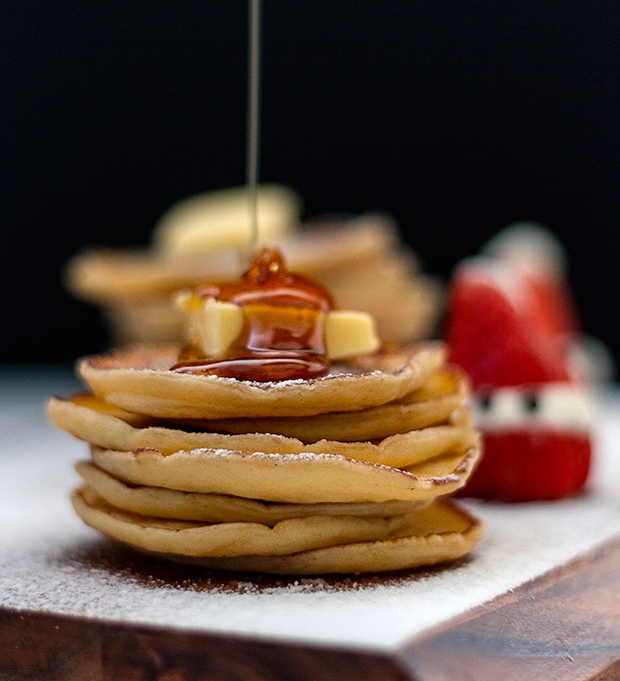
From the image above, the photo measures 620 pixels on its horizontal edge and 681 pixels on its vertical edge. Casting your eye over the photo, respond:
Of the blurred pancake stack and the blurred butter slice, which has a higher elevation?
the blurred butter slice

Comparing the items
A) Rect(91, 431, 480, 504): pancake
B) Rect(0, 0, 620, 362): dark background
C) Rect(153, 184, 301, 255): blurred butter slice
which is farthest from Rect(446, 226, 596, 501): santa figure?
Rect(0, 0, 620, 362): dark background

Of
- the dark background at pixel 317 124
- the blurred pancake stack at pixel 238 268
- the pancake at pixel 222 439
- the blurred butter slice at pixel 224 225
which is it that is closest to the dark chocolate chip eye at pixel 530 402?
the pancake at pixel 222 439

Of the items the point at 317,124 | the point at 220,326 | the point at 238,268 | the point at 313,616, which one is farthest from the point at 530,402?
the point at 317,124

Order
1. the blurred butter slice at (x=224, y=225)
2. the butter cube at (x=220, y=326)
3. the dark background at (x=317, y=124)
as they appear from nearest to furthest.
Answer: the butter cube at (x=220, y=326) → the blurred butter slice at (x=224, y=225) → the dark background at (x=317, y=124)

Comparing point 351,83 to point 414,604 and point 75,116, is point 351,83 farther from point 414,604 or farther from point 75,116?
point 414,604

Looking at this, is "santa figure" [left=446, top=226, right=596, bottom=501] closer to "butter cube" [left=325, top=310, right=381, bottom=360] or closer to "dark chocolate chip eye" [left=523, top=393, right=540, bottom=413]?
"dark chocolate chip eye" [left=523, top=393, right=540, bottom=413]

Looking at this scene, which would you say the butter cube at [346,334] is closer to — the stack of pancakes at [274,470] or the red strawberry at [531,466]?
the stack of pancakes at [274,470]

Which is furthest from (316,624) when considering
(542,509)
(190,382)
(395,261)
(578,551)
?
(395,261)

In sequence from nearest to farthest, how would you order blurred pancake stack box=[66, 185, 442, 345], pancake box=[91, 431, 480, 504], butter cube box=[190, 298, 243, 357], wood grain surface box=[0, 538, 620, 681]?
wood grain surface box=[0, 538, 620, 681]
pancake box=[91, 431, 480, 504]
butter cube box=[190, 298, 243, 357]
blurred pancake stack box=[66, 185, 442, 345]
